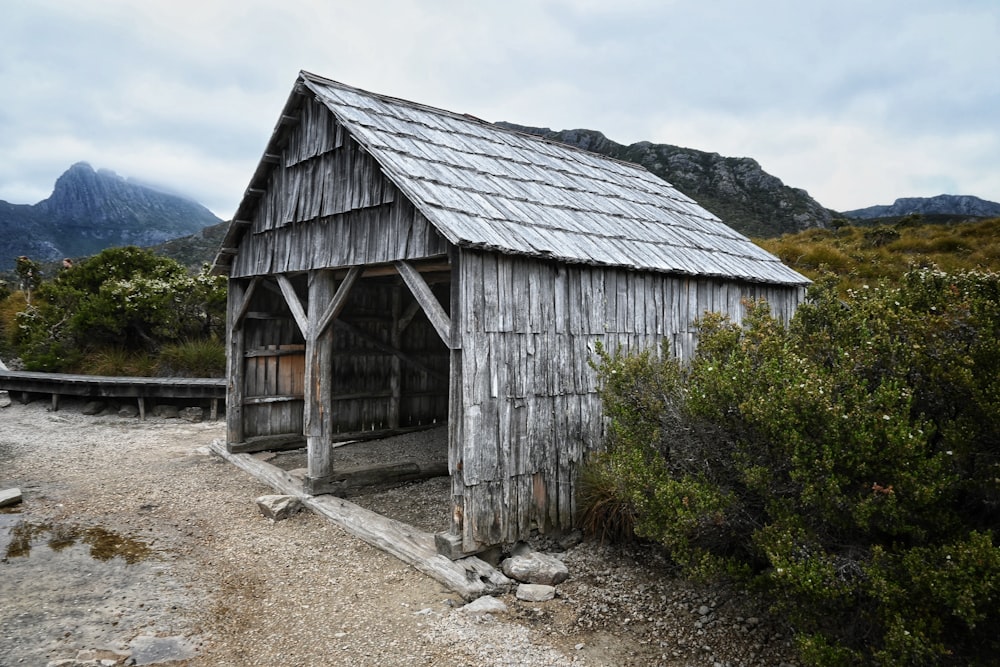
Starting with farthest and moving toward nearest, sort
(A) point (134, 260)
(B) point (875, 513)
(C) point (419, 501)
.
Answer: (A) point (134, 260), (C) point (419, 501), (B) point (875, 513)

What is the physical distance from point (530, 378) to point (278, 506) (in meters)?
3.75

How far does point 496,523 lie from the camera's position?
563 centimetres

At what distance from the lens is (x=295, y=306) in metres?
8.32

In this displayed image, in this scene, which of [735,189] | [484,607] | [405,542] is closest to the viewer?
[484,607]

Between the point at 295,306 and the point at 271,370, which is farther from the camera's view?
the point at 271,370

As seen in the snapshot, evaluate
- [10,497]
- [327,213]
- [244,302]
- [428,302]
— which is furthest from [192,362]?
[428,302]

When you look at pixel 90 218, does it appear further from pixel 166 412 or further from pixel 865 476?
pixel 865 476

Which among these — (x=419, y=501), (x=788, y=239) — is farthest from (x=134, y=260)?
(x=788, y=239)

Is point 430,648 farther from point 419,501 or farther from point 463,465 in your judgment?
point 419,501

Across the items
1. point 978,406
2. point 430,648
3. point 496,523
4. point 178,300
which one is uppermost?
point 178,300

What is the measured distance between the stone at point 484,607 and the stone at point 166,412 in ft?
37.9

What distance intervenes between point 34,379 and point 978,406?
697 inches

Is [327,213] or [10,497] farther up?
[327,213]

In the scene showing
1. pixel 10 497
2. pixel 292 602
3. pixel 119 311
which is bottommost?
pixel 292 602
